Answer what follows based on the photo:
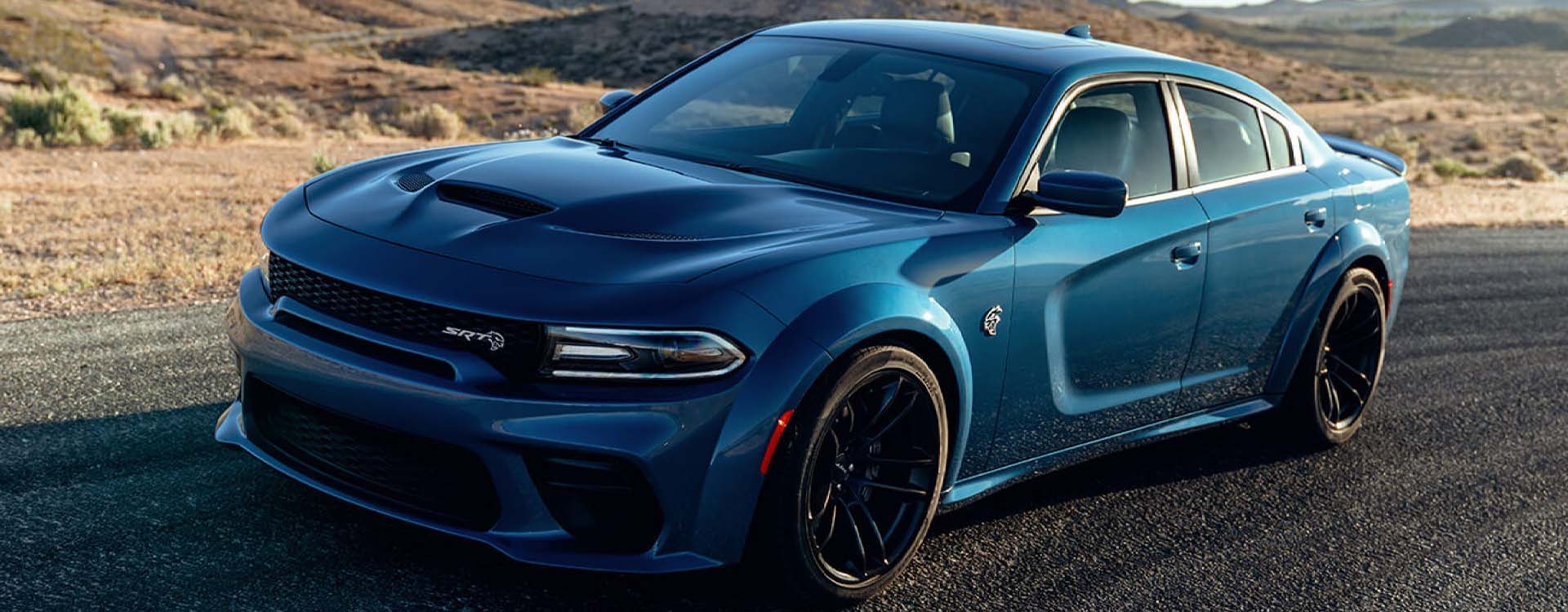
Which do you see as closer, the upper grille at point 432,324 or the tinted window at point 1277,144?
the upper grille at point 432,324

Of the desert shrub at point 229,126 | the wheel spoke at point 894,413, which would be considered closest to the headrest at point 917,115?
the wheel spoke at point 894,413

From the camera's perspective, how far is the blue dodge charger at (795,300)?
3557 millimetres

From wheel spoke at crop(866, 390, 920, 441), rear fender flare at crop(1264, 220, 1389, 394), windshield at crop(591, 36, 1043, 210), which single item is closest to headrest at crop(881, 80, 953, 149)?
windshield at crop(591, 36, 1043, 210)

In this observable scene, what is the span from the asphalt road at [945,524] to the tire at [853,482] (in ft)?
0.63

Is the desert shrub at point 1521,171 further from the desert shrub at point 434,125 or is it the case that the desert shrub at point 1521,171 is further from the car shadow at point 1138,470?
the car shadow at point 1138,470

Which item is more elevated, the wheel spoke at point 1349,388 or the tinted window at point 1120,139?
the tinted window at point 1120,139

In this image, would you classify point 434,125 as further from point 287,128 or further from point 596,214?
point 596,214

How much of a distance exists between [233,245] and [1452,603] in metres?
7.84

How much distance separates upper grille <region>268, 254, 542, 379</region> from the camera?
354 cm

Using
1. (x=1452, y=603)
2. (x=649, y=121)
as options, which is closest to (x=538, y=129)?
(x=649, y=121)

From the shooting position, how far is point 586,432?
137 inches

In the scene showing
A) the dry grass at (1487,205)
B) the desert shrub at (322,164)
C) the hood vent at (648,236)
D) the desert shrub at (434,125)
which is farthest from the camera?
the desert shrub at (434,125)

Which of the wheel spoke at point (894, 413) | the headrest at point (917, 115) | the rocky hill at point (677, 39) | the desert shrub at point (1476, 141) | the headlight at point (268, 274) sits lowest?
the rocky hill at point (677, 39)

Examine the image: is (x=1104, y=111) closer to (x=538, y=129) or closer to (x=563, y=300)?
(x=563, y=300)
